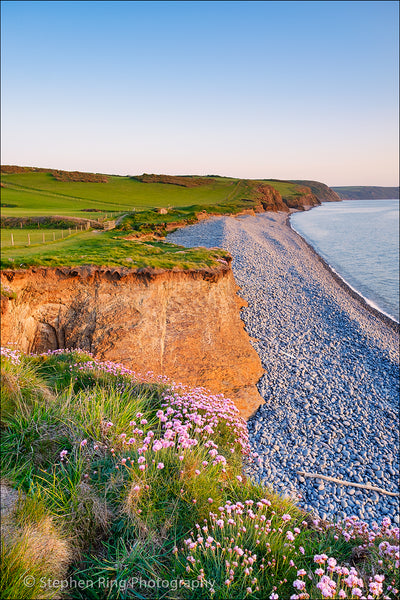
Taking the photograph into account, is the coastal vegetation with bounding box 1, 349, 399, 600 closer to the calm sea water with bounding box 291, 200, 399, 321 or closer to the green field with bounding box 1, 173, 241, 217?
the calm sea water with bounding box 291, 200, 399, 321

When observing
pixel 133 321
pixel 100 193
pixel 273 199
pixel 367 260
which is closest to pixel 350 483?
pixel 133 321

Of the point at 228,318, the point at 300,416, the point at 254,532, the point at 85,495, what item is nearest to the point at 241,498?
the point at 254,532

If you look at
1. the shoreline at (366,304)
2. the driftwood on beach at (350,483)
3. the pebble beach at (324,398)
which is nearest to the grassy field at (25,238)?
the pebble beach at (324,398)

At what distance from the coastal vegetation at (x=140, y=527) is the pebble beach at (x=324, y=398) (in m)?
1.74

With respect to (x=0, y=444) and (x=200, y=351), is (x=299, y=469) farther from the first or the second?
(x=0, y=444)

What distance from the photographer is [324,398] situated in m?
14.7

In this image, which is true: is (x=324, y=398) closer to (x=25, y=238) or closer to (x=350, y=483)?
(x=350, y=483)

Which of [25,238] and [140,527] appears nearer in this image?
[140,527]

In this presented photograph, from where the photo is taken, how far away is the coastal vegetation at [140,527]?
3.89 meters

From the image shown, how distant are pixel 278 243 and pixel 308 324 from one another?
101ft

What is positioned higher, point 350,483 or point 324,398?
point 324,398

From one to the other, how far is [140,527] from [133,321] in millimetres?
8810

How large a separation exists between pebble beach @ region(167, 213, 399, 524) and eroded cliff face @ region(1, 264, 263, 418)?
1856mm

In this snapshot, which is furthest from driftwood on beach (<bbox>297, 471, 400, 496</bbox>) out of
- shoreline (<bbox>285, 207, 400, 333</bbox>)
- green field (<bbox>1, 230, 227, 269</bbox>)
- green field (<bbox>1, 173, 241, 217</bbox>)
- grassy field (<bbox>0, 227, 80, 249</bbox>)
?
green field (<bbox>1, 173, 241, 217</bbox>)
